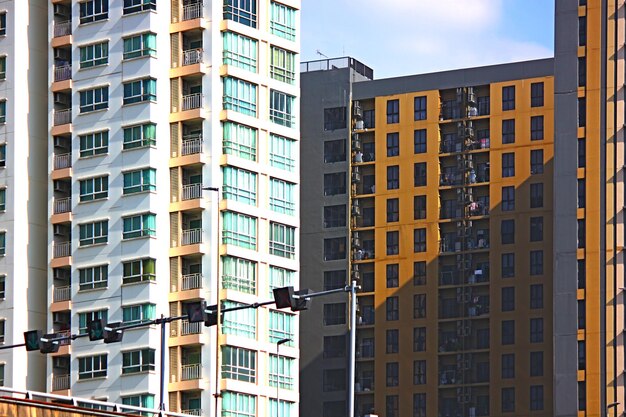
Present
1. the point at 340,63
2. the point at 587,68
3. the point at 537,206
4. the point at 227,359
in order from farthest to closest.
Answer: the point at 340,63 → the point at 537,206 → the point at 587,68 → the point at 227,359

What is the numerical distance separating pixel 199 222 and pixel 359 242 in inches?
2134

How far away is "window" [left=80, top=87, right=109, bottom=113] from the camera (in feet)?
374

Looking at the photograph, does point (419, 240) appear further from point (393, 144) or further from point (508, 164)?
point (508, 164)

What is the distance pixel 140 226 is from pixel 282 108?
13399 mm

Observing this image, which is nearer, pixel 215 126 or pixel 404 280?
pixel 215 126

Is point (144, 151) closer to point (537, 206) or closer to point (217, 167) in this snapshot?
point (217, 167)

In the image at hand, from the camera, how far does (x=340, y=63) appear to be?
554 ft

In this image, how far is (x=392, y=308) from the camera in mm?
162375

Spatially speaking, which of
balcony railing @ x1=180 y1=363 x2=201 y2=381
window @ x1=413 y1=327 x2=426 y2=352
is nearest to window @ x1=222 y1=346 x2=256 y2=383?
balcony railing @ x1=180 y1=363 x2=201 y2=381

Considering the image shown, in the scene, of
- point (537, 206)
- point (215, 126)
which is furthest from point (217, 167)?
point (537, 206)

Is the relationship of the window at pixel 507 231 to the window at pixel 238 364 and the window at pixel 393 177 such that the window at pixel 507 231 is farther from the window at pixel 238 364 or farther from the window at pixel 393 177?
the window at pixel 238 364

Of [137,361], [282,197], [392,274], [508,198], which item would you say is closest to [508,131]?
[508,198]

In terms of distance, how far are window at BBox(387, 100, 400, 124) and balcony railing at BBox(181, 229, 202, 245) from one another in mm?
56337

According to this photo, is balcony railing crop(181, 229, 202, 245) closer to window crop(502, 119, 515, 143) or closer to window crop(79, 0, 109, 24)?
window crop(79, 0, 109, 24)
